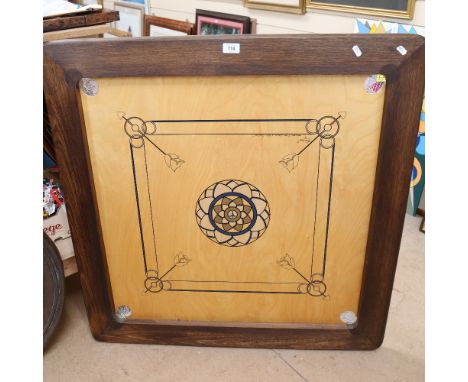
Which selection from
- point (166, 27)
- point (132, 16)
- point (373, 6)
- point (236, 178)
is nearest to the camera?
point (236, 178)

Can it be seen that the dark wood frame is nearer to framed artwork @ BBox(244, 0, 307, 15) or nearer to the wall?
the wall

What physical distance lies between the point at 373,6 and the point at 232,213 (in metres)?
0.79

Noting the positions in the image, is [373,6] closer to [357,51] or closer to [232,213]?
[357,51]

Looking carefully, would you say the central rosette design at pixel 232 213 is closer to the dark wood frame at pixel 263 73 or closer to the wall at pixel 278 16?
the dark wood frame at pixel 263 73

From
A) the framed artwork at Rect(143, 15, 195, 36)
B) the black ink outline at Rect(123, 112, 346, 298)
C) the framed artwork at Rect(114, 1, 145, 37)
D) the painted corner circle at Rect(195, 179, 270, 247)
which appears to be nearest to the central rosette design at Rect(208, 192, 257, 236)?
the painted corner circle at Rect(195, 179, 270, 247)

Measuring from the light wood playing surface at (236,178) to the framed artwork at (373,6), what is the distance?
0.58 meters

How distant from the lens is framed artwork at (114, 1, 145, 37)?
1.98 metres

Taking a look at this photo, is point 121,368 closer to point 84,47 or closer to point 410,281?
point 84,47

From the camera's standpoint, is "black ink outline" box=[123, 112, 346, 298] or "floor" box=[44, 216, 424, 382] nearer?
"black ink outline" box=[123, 112, 346, 298]

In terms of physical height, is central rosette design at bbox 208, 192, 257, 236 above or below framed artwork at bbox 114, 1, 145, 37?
below

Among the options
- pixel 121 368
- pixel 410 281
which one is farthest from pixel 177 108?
pixel 410 281

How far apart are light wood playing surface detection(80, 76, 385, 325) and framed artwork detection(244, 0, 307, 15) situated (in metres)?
0.74

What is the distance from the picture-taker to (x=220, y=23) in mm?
1642

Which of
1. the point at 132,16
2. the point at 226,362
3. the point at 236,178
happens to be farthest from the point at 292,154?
the point at 132,16
